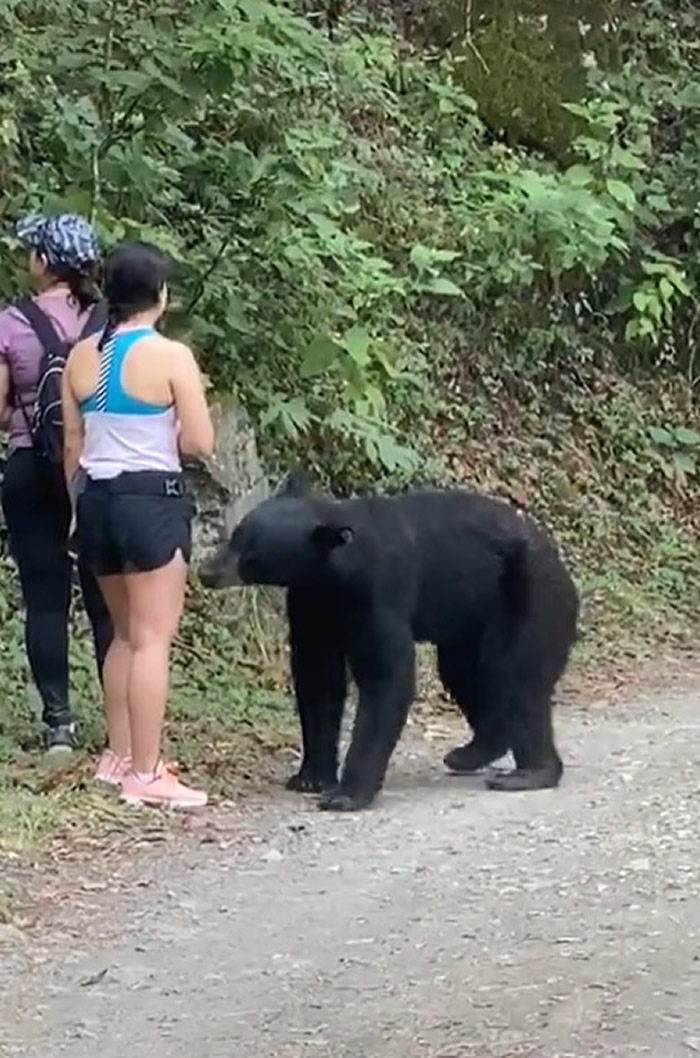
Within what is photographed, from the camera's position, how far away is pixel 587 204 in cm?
1316

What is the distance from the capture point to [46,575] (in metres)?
8.03

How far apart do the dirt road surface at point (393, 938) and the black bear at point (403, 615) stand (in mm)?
234

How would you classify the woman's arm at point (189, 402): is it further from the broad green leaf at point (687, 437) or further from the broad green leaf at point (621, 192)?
the broad green leaf at point (687, 437)

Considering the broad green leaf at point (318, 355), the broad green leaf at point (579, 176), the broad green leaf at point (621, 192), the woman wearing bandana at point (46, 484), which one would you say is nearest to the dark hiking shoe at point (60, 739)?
the woman wearing bandana at point (46, 484)

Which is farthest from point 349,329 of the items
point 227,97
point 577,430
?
point 577,430

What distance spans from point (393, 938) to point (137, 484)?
2086 millimetres

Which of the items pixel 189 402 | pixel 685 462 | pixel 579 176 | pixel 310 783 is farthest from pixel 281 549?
pixel 685 462

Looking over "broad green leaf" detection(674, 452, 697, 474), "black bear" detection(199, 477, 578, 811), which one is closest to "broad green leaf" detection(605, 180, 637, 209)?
"broad green leaf" detection(674, 452, 697, 474)

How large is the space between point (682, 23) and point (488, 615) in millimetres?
9854

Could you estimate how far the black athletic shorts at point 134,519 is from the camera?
730cm

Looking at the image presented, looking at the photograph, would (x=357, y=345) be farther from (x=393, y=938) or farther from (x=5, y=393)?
(x=393, y=938)

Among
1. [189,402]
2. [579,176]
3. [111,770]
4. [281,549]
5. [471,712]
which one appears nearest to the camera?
[189,402]

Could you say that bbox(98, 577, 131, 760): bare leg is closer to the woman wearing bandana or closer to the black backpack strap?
the woman wearing bandana

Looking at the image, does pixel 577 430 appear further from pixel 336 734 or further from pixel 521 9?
pixel 336 734
